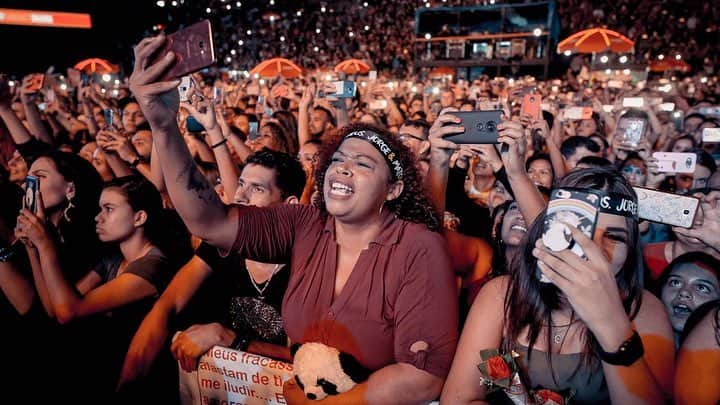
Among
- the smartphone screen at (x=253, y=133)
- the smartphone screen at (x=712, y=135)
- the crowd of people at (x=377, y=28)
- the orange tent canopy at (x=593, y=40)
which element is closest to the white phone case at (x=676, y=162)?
the smartphone screen at (x=712, y=135)

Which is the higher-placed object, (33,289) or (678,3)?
(678,3)

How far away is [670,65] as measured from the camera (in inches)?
938

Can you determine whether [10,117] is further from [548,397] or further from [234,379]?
[548,397]

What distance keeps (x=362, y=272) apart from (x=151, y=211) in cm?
156

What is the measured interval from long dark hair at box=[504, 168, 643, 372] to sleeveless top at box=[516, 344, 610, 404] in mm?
22

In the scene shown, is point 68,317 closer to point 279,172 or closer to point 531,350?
point 279,172

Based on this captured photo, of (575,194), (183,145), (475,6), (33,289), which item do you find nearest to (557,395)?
(575,194)

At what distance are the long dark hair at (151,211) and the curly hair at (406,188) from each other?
1.16 m

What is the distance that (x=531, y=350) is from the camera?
167 cm

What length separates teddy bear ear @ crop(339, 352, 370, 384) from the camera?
5.61 feet

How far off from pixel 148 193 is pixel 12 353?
1.08 metres

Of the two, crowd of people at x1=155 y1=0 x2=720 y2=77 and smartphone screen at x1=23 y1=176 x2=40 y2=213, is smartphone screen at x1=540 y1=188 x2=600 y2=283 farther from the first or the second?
crowd of people at x1=155 y1=0 x2=720 y2=77

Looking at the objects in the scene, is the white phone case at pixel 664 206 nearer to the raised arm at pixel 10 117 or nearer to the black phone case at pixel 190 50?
the black phone case at pixel 190 50

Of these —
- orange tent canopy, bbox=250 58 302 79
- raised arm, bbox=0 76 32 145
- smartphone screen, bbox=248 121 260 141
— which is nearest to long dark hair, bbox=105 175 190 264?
raised arm, bbox=0 76 32 145
